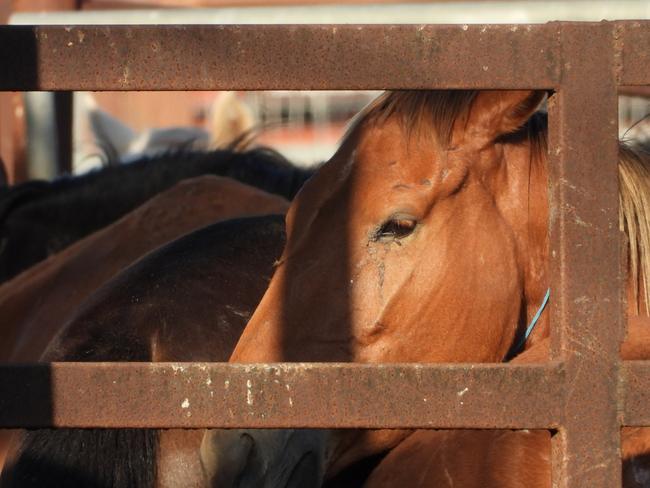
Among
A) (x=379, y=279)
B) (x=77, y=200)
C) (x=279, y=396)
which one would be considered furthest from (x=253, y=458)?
(x=77, y=200)

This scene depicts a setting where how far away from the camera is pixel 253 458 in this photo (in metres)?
1.66

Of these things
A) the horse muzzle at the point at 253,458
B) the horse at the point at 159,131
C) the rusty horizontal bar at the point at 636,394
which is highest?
the horse at the point at 159,131

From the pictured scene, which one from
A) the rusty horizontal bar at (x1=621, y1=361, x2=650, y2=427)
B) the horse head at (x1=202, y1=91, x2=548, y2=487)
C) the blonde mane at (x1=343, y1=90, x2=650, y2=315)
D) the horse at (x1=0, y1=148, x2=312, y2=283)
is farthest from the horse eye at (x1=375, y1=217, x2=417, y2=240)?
the horse at (x1=0, y1=148, x2=312, y2=283)

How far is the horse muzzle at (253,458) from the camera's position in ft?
5.43

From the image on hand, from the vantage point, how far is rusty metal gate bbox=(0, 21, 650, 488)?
1194 millimetres

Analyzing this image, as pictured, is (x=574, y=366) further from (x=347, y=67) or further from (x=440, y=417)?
(x=347, y=67)

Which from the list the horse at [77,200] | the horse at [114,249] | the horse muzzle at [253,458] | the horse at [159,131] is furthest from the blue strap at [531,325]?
the horse at [159,131]

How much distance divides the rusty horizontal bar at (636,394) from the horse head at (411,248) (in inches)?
25.0

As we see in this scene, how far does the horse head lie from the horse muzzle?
0.02m

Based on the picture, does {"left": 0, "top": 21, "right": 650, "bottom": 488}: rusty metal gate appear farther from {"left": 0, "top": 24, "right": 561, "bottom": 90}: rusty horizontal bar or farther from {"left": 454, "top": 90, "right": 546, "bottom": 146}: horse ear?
{"left": 454, "top": 90, "right": 546, "bottom": 146}: horse ear

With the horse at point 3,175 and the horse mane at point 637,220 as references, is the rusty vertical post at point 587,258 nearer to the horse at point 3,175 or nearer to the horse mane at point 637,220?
the horse mane at point 637,220

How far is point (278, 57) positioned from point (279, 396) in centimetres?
40

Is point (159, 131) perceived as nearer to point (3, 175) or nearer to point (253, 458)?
point (3, 175)

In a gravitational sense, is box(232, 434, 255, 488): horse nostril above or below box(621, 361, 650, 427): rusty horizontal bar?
below
